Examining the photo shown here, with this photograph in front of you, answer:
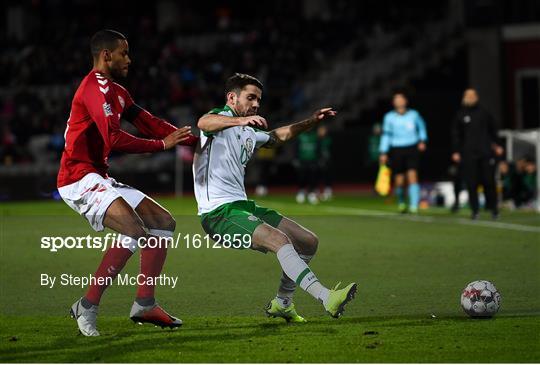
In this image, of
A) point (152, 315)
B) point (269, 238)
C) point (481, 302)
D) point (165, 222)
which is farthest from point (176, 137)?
point (481, 302)

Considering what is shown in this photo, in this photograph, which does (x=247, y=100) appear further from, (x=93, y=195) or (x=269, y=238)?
(x=93, y=195)

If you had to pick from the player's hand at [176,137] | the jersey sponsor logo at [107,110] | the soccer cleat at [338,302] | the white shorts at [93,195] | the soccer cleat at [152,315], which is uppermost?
the jersey sponsor logo at [107,110]

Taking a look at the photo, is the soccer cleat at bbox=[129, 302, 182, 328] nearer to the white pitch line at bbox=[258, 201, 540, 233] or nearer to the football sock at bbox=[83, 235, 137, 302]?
the football sock at bbox=[83, 235, 137, 302]

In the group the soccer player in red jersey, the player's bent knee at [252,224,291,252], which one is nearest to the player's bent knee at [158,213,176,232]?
the soccer player in red jersey

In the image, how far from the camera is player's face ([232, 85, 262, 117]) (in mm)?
8836

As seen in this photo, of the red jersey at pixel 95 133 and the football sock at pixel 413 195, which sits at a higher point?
the red jersey at pixel 95 133

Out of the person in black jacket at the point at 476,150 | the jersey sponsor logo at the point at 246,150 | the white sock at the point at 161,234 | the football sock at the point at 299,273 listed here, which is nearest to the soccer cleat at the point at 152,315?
the white sock at the point at 161,234

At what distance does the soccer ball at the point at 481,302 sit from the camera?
9.02 m

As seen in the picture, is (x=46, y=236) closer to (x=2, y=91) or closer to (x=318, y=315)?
(x=318, y=315)

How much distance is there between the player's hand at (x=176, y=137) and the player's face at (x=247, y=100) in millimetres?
487

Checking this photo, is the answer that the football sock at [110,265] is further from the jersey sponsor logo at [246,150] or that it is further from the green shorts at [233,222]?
the jersey sponsor logo at [246,150]

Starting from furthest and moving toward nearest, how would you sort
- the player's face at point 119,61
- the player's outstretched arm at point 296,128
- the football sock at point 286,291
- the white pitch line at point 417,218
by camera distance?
the white pitch line at point 417,218 < the player's outstretched arm at point 296,128 < the football sock at point 286,291 < the player's face at point 119,61

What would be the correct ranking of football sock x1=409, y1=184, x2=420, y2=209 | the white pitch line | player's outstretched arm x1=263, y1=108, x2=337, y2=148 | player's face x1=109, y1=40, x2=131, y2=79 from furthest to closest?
football sock x1=409, y1=184, x2=420, y2=209 < the white pitch line < player's outstretched arm x1=263, y1=108, x2=337, y2=148 < player's face x1=109, y1=40, x2=131, y2=79

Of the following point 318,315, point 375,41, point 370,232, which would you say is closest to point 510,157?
point 370,232
